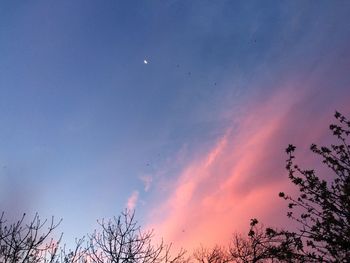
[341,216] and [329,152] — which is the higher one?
[329,152]

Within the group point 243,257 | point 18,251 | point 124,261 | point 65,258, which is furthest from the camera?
point 243,257

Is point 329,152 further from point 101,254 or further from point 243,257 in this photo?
point 243,257

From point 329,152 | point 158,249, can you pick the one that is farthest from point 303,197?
point 158,249

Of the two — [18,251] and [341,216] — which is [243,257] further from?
[341,216]

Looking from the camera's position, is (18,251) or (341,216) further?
(18,251)

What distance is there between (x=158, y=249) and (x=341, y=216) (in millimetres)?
13668

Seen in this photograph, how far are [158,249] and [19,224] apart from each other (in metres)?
7.67

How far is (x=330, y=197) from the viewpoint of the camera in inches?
287

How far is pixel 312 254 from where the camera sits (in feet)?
23.0

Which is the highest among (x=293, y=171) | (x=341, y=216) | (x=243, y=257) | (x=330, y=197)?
(x=243, y=257)

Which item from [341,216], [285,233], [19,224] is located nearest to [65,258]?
[19,224]

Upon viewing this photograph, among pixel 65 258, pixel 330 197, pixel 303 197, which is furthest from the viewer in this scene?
pixel 65 258

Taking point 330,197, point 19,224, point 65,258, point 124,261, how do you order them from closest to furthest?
point 330,197, point 19,224, point 65,258, point 124,261

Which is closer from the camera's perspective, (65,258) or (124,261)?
(65,258)
